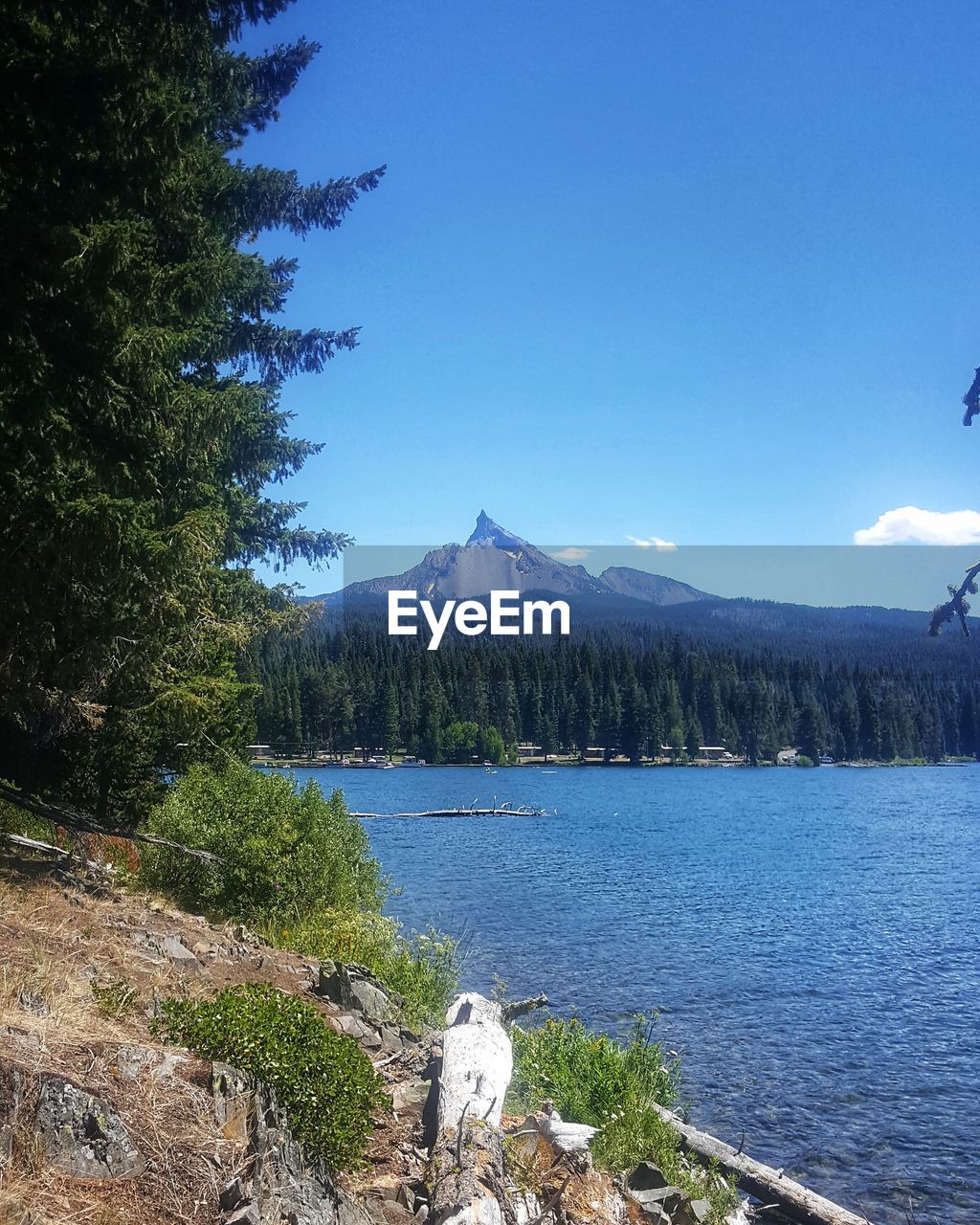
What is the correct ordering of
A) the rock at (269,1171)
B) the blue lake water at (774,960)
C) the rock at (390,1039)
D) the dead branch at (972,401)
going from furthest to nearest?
the blue lake water at (774,960), the rock at (390,1039), the rock at (269,1171), the dead branch at (972,401)

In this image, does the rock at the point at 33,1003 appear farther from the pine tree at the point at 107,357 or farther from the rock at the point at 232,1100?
the pine tree at the point at 107,357

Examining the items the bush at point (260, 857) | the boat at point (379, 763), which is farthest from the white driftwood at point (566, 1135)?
the boat at point (379, 763)

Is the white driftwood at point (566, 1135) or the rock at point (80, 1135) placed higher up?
the rock at point (80, 1135)

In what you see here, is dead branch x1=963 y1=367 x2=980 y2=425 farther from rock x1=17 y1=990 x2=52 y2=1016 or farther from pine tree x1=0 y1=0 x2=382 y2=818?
pine tree x1=0 y1=0 x2=382 y2=818

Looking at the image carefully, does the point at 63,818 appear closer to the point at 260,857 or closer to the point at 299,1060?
the point at 260,857

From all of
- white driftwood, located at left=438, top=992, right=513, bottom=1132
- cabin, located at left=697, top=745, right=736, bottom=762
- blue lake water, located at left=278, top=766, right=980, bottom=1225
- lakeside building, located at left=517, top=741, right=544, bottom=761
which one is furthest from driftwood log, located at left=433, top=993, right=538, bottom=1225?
cabin, located at left=697, top=745, right=736, bottom=762

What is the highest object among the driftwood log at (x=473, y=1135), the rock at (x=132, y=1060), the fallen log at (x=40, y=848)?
the fallen log at (x=40, y=848)

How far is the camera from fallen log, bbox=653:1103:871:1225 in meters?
10.9

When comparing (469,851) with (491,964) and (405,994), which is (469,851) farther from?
(405,994)

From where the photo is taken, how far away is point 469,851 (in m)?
45.3

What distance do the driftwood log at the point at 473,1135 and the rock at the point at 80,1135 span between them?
2.23 metres

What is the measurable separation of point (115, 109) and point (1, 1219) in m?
11.5

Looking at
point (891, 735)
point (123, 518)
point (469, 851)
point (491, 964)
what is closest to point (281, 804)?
point (491, 964)

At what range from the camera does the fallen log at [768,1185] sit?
10.9 metres
